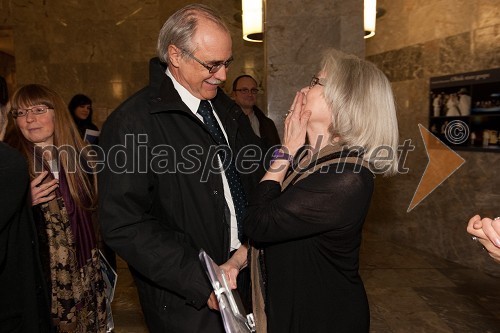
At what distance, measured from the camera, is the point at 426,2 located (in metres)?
5.52

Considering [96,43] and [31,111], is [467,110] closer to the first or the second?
[31,111]

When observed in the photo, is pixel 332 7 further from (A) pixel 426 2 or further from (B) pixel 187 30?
(A) pixel 426 2

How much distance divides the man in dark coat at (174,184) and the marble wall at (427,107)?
4.07 meters

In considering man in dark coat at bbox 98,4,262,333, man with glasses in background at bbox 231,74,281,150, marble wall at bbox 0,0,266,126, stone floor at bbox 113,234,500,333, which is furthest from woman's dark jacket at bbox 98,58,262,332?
marble wall at bbox 0,0,266,126

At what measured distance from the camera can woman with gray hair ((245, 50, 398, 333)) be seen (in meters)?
1.54

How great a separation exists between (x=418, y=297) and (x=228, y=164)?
3200mm

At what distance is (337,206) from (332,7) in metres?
2.51

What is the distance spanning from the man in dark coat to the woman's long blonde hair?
912 mm

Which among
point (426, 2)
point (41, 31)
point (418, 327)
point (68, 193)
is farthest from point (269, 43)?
point (41, 31)

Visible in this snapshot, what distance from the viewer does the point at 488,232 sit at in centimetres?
134

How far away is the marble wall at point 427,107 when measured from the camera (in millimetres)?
4809

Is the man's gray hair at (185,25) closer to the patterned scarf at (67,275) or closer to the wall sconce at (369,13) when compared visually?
the patterned scarf at (67,275)

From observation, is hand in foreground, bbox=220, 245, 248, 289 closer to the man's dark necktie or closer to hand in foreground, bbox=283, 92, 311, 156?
the man's dark necktie

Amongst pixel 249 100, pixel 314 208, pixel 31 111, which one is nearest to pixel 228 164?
pixel 314 208
